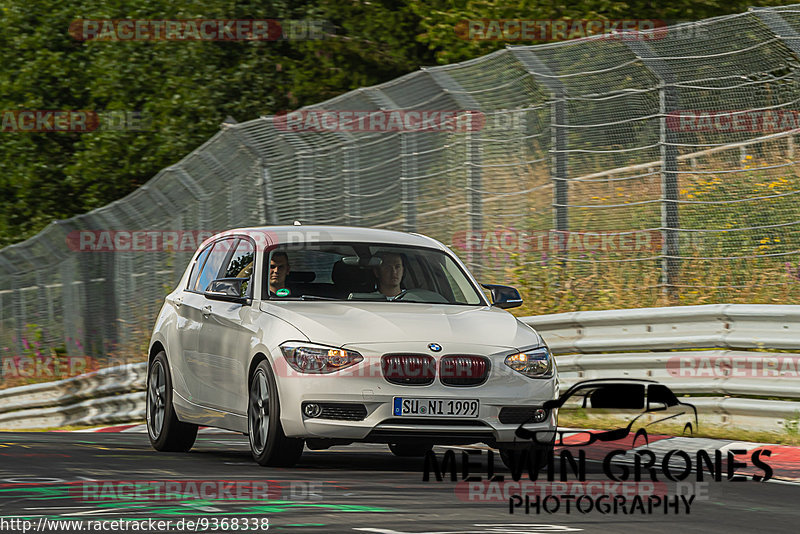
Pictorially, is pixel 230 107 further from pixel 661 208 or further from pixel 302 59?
pixel 661 208

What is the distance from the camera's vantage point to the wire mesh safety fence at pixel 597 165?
13.9 m

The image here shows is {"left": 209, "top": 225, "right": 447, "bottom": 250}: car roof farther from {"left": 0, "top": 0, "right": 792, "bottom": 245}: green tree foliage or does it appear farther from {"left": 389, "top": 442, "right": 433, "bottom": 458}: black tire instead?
{"left": 0, "top": 0, "right": 792, "bottom": 245}: green tree foliage

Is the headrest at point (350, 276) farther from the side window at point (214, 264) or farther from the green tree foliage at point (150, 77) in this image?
the green tree foliage at point (150, 77)

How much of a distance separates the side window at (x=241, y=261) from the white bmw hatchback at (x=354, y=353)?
0.01m

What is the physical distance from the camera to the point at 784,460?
1055cm

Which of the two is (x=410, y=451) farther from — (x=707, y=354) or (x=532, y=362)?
(x=707, y=354)

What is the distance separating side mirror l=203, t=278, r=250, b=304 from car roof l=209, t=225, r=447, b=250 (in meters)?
0.51

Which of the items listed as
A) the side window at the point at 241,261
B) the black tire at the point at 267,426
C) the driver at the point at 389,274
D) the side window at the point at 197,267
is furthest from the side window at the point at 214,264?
the black tire at the point at 267,426

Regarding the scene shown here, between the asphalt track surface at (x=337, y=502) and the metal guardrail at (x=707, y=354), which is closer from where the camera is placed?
the asphalt track surface at (x=337, y=502)

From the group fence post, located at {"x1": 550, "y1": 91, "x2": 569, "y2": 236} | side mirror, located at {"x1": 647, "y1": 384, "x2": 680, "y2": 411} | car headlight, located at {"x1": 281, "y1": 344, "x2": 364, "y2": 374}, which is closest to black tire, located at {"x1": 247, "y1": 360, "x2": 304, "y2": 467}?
car headlight, located at {"x1": 281, "y1": 344, "x2": 364, "y2": 374}

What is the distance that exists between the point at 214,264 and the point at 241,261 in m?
0.61

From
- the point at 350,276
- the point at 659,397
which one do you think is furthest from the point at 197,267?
the point at 659,397

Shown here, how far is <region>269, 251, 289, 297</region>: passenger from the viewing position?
34.6ft

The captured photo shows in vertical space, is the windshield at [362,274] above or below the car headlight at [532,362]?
above
